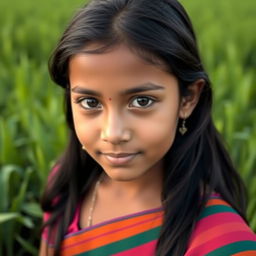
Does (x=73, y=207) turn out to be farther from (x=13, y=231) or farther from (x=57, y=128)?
(x=57, y=128)

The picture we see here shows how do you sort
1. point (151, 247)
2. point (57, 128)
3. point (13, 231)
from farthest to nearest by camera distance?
point (57, 128), point (13, 231), point (151, 247)

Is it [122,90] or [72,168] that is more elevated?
[122,90]

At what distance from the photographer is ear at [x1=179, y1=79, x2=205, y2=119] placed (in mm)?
1097

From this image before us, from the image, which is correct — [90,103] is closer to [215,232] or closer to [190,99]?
[190,99]

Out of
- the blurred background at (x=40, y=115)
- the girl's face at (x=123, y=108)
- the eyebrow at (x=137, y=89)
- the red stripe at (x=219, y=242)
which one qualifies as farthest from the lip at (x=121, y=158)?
the blurred background at (x=40, y=115)

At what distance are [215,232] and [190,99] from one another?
279 millimetres

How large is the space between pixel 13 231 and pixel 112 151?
823 millimetres

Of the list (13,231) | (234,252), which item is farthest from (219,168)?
(13,231)

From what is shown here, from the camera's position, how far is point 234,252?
3.38ft

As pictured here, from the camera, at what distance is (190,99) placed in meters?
1.11

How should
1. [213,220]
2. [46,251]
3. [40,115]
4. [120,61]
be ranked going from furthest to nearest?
[40,115]
[46,251]
[213,220]
[120,61]

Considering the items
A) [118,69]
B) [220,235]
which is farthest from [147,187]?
[118,69]

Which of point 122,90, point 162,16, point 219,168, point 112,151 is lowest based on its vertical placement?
point 219,168

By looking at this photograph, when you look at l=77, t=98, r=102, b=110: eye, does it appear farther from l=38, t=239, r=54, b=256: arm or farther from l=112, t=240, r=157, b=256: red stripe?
l=38, t=239, r=54, b=256: arm
